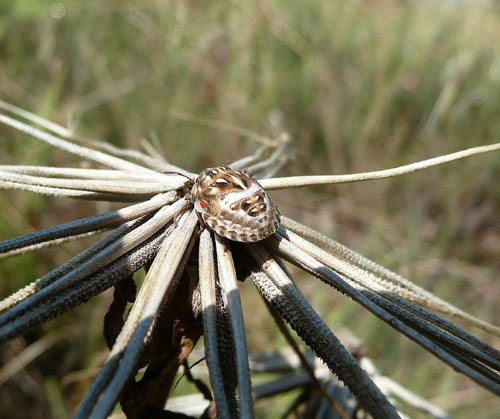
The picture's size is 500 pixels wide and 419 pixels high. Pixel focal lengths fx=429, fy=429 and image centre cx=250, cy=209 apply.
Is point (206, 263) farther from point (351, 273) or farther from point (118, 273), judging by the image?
point (351, 273)

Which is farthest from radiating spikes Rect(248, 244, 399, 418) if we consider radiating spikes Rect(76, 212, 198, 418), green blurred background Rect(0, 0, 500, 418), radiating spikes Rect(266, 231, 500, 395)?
green blurred background Rect(0, 0, 500, 418)

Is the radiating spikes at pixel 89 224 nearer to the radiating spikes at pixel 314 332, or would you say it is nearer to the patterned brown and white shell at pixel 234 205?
the patterned brown and white shell at pixel 234 205

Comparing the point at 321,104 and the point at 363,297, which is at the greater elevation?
the point at 321,104

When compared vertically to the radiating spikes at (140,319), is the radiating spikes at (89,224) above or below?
above

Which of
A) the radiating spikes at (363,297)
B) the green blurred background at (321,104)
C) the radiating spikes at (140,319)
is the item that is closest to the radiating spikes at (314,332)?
the radiating spikes at (363,297)

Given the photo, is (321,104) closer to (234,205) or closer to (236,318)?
(234,205)

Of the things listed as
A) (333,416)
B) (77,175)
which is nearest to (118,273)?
(77,175)

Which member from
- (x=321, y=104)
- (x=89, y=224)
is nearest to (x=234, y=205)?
(x=89, y=224)
